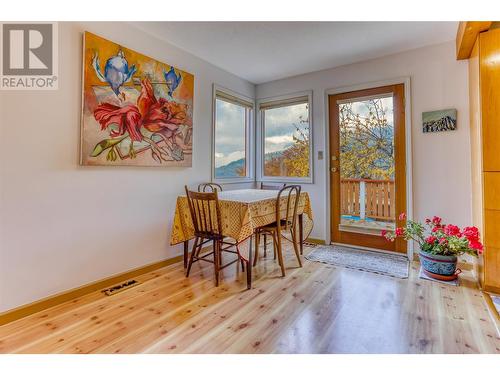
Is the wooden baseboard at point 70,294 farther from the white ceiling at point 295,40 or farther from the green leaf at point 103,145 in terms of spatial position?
the white ceiling at point 295,40

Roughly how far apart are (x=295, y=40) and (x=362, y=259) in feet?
8.54

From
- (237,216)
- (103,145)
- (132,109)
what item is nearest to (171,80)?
(132,109)

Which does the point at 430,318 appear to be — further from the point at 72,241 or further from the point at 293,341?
the point at 72,241

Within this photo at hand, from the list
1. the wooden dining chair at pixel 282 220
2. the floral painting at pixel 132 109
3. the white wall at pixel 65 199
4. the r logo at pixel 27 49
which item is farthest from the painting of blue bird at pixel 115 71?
the wooden dining chair at pixel 282 220

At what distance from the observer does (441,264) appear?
95.8 inches

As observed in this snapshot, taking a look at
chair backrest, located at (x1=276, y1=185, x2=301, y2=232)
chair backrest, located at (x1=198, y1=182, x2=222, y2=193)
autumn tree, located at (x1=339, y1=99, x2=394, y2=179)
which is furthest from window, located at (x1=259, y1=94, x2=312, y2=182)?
chair backrest, located at (x1=198, y1=182, x2=222, y2=193)

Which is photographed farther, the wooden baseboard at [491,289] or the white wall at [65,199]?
the wooden baseboard at [491,289]

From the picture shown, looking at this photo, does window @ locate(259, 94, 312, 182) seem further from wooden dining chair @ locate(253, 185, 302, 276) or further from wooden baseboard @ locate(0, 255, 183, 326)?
wooden baseboard @ locate(0, 255, 183, 326)

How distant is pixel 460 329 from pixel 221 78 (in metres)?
3.56

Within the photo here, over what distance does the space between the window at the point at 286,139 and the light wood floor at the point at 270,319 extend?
190 centimetres

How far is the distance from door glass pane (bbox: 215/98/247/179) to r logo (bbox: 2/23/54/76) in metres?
1.93

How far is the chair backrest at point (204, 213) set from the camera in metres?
2.30

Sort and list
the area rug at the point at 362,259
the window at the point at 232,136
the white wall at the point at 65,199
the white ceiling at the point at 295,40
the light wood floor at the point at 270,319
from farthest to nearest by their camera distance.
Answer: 1. the window at the point at 232,136
2. the area rug at the point at 362,259
3. the white ceiling at the point at 295,40
4. the white wall at the point at 65,199
5. the light wood floor at the point at 270,319

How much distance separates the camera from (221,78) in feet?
11.8
